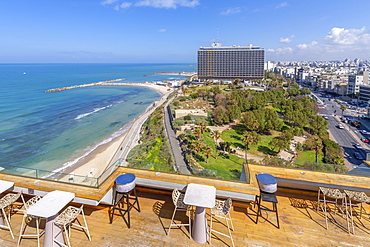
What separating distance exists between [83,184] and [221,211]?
3646 millimetres

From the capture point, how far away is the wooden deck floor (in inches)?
172

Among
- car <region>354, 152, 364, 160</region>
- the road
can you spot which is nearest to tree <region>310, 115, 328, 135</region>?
the road

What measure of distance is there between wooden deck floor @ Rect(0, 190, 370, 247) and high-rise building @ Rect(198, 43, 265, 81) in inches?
4184

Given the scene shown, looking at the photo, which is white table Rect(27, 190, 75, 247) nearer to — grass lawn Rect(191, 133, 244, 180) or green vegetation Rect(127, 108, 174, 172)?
green vegetation Rect(127, 108, 174, 172)

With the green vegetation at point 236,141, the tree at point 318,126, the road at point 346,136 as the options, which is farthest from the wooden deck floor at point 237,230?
the tree at point 318,126

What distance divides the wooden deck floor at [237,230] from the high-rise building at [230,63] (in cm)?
10629

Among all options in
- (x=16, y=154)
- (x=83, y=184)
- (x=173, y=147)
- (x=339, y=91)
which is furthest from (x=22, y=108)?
(x=339, y=91)

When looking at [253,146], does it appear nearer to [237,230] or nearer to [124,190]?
[237,230]

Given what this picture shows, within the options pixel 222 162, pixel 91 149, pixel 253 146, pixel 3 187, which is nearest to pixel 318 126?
pixel 253 146

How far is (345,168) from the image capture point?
6008mm

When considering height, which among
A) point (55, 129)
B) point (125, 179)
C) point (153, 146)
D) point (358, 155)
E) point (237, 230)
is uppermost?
point (125, 179)

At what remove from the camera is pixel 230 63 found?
107 m

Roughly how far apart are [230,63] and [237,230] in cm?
11056

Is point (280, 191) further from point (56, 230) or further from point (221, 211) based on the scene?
point (56, 230)
